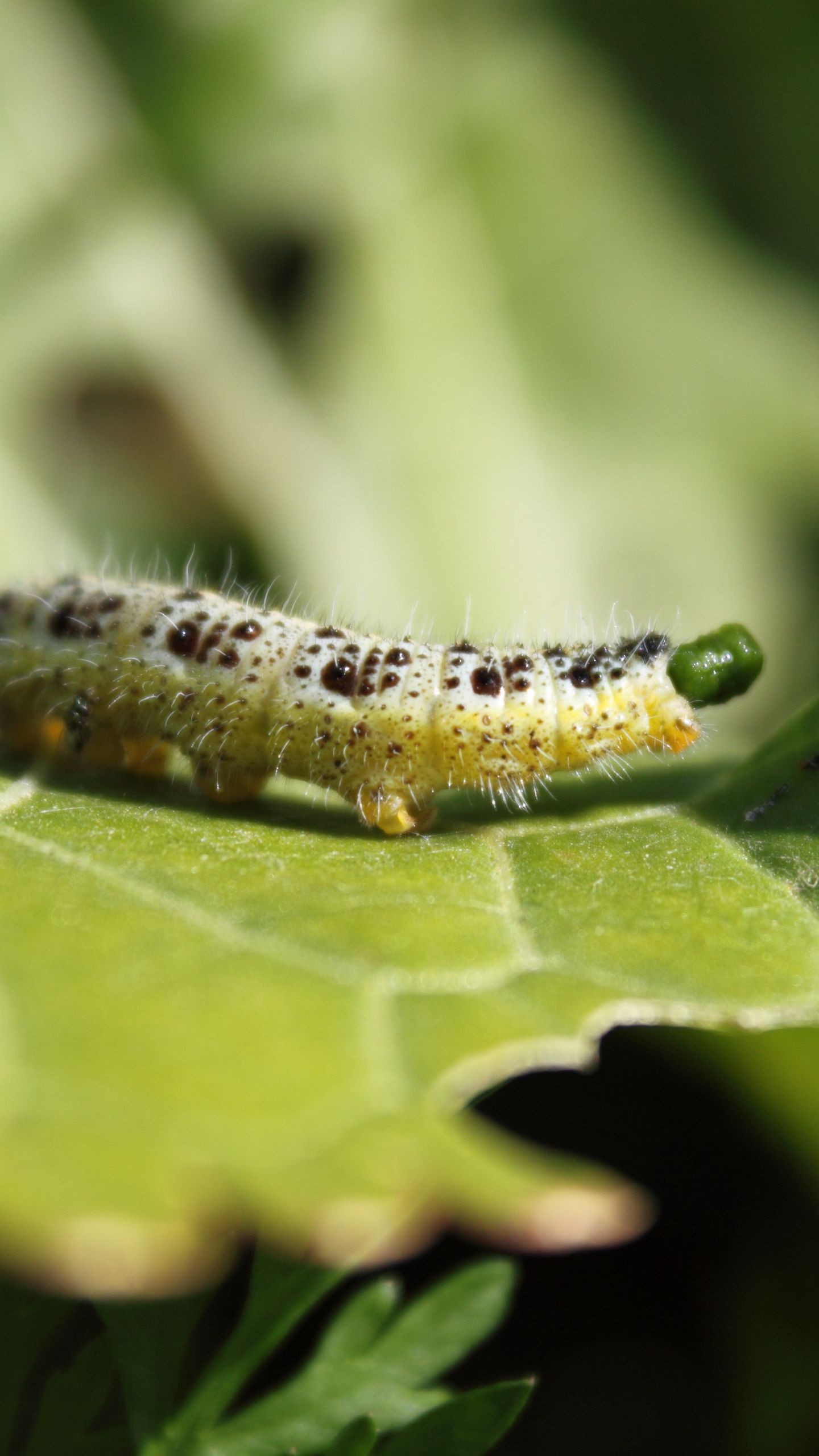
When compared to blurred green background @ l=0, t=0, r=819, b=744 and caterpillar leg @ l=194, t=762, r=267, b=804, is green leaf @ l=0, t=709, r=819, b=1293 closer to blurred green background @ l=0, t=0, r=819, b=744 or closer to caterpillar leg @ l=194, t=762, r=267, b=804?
caterpillar leg @ l=194, t=762, r=267, b=804

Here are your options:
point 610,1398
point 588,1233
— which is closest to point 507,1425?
point 588,1233

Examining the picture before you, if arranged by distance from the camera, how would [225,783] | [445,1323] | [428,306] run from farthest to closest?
1. [428,306]
2. [225,783]
3. [445,1323]

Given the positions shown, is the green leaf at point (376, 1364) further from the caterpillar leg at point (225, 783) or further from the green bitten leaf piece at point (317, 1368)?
the caterpillar leg at point (225, 783)

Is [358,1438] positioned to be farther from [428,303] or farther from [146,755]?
[428,303]

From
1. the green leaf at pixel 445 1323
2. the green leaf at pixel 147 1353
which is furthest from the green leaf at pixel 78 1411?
the green leaf at pixel 445 1323

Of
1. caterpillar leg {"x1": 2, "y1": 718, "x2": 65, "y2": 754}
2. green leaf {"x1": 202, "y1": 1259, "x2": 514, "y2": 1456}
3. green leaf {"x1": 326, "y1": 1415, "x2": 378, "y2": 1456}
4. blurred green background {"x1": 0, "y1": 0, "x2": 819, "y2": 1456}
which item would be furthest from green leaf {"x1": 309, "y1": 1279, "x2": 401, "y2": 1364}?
blurred green background {"x1": 0, "y1": 0, "x2": 819, "y2": 1456}

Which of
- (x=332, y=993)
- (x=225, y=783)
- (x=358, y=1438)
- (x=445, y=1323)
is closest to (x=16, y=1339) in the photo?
(x=358, y=1438)

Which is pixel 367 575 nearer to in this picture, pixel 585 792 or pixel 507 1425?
pixel 585 792
